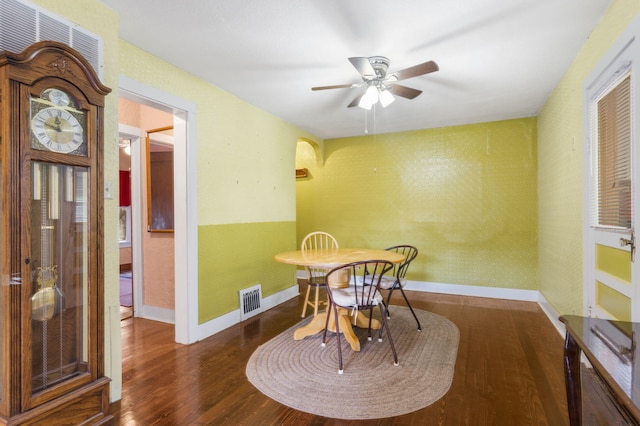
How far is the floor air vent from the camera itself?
138 inches

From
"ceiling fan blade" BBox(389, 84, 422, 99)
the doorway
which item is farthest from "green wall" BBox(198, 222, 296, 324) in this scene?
"ceiling fan blade" BBox(389, 84, 422, 99)

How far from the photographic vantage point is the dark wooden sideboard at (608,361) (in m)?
0.81

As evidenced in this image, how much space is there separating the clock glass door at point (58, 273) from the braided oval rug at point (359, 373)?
43.7 inches

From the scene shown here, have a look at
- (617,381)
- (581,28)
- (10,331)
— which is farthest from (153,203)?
(581,28)

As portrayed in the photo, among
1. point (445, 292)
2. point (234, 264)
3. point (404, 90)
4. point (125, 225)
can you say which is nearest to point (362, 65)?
point (404, 90)

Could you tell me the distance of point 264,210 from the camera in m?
4.02

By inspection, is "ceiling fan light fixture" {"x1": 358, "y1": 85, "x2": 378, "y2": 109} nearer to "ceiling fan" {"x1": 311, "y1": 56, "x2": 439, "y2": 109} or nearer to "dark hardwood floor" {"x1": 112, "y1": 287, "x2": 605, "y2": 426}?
"ceiling fan" {"x1": 311, "y1": 56, "x2": 439, "y2": 109}

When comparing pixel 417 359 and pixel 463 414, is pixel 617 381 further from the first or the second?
pixel 417 359

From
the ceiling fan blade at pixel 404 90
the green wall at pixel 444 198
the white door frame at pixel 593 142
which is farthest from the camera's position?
the green wall at pixel 444 198

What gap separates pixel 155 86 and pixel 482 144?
4053mm

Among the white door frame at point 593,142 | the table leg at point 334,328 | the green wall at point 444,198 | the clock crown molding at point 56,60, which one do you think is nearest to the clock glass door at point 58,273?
the clock crown molding at point 56,60

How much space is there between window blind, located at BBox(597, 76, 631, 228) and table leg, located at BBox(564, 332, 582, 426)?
3.44 feet

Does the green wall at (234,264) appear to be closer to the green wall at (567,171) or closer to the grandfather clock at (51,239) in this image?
the grandfather clock at (51,239)

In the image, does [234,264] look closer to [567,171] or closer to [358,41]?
[358,41]
